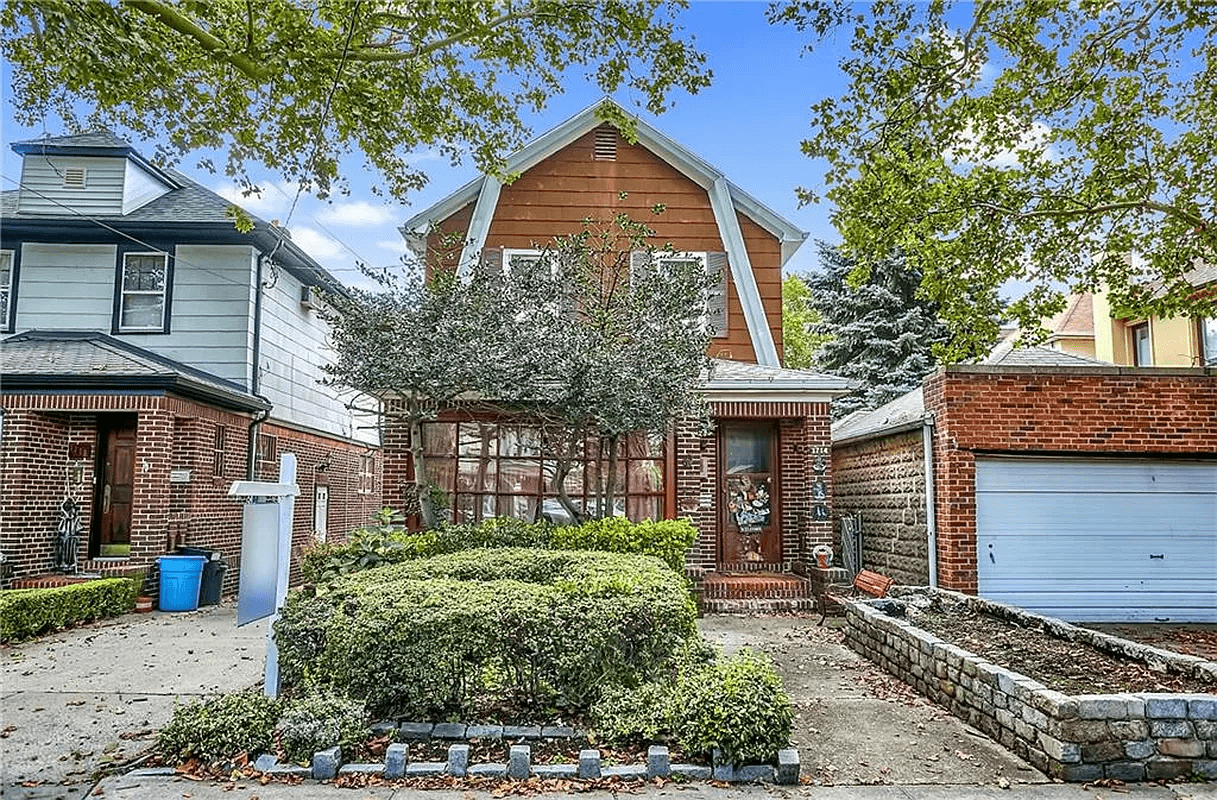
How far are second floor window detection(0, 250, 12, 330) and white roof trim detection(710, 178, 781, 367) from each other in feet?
38.7

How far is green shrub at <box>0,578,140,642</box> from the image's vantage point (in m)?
8.94

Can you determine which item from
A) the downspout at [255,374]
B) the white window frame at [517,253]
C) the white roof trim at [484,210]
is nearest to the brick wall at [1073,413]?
the white window frame at [517,253]

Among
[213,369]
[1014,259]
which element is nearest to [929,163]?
[1014,259]

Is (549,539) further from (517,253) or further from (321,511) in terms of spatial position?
(321,511)

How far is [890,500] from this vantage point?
11.9 metres

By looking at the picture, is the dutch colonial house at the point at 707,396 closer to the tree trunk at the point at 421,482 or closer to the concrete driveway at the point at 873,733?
the tree trunk at the point at 421,482

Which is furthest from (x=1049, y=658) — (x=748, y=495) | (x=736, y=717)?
(x=748, y=495)

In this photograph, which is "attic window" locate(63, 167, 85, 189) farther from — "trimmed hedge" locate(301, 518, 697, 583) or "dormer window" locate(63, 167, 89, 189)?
"trimmed hedge" locate(301, 518, 697, 583)

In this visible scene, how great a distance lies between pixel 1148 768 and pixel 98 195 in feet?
51.1

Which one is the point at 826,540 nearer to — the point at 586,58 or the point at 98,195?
the point at 586,58

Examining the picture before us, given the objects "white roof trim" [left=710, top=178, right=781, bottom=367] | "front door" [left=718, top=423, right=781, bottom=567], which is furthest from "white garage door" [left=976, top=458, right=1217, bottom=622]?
"white roof trim" [left=710, top=178, right=781, bottom=367]

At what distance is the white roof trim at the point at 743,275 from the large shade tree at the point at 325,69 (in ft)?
20.0

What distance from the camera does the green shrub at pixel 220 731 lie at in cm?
495

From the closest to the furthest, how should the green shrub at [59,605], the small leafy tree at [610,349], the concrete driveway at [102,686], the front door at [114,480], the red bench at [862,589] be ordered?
the concrete driveway at [102,686]
the green shrub at [59,605]
the small leafy tree at [610,349]
the red bench at [862,589]
the front door at [114,480]
